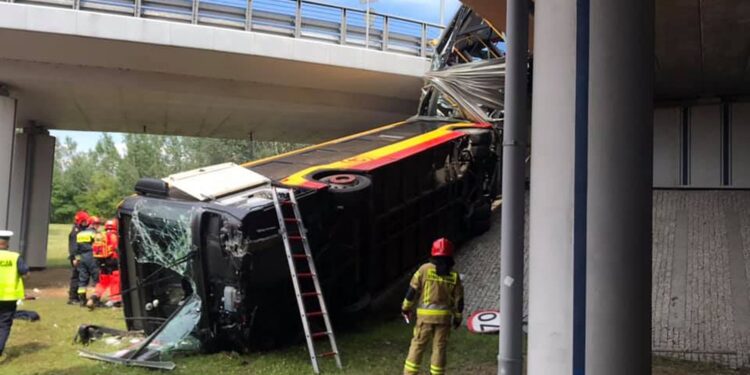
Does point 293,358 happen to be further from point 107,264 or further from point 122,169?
point 122,169

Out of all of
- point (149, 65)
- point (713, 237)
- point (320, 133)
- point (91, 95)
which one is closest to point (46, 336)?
point (149, 65)

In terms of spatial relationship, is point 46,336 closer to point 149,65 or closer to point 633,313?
point 149,65

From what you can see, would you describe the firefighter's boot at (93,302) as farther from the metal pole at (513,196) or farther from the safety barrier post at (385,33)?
the metal pole at (513,196)

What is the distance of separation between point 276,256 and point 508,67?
352 cm

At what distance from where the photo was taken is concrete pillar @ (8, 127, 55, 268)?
1786cm

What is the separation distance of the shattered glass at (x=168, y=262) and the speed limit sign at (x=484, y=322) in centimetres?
376

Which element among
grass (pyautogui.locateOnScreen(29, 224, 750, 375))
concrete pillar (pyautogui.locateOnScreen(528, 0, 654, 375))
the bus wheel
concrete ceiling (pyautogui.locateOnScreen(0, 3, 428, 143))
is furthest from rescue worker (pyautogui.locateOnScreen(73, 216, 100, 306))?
concrete pillar (pyautogui.locateOnScreen(528, 0, 654, 375))

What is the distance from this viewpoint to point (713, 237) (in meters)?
10.6

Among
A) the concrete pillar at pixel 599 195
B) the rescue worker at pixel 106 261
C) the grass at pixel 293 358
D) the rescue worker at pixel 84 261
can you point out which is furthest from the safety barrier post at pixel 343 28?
the concrete pillar at pixel 599 195

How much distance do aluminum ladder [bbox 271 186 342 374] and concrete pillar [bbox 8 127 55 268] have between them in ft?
43.5

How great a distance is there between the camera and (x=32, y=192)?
18.5 meters

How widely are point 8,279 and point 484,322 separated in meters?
6.13

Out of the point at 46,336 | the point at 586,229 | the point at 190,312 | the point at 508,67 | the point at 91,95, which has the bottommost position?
the point at 46,336

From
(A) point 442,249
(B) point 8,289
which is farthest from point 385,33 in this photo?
(B) point 8,289
